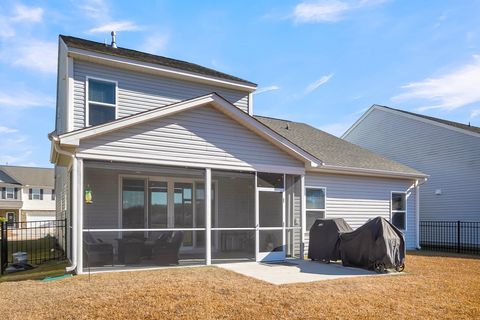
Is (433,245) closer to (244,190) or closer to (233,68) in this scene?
(244,190)

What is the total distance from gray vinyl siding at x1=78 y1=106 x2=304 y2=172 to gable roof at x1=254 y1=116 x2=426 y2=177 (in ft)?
11.2

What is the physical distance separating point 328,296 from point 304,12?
7.17m

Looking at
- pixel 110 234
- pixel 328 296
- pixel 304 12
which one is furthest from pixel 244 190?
pixel 328 296

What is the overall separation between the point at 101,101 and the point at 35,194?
41.3 m

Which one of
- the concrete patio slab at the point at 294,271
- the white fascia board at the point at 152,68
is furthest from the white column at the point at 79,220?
the white fascia board at the point at 152,68

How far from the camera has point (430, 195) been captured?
68.9 ft

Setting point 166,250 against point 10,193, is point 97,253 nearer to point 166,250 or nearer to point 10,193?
point 166,250

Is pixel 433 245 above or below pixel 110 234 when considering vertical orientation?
below

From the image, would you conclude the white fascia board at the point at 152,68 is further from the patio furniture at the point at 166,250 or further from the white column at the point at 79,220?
the patio furniture at the point at 166,250

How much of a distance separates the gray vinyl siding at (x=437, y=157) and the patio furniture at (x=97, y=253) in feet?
55.5

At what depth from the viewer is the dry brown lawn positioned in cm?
612

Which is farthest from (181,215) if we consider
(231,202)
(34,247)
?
(34,247)

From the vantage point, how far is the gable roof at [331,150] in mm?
15034

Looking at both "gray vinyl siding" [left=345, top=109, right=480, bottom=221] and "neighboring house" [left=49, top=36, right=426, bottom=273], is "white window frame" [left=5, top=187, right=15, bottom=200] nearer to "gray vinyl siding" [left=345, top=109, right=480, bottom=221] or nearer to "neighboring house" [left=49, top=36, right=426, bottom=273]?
"neighboring house" [left=49, top=36, right=426, bottom=273]
